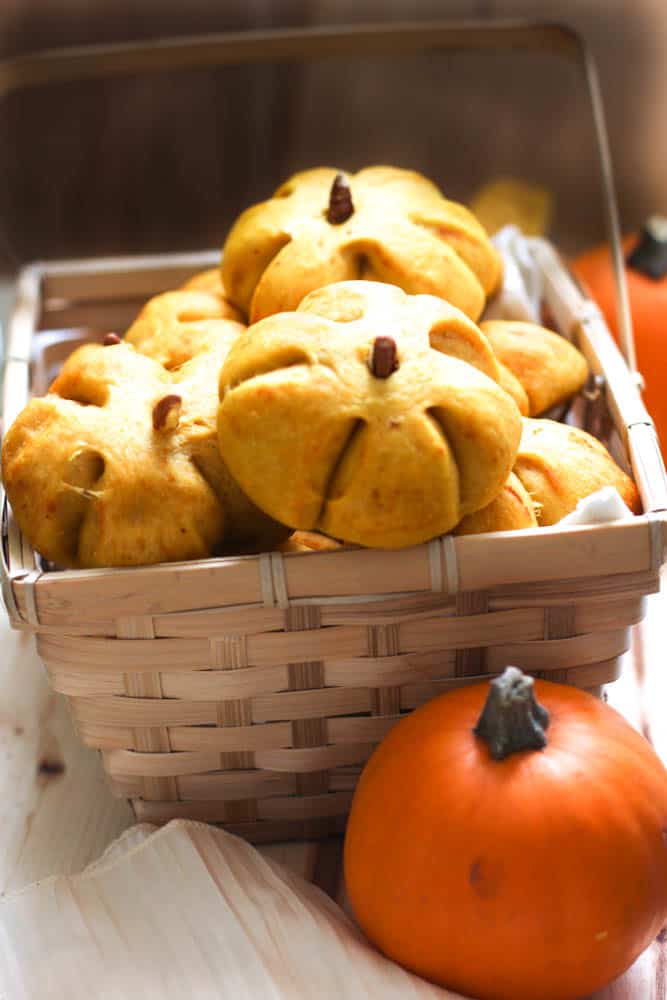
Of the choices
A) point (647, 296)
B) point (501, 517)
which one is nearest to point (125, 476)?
point (501, 517)

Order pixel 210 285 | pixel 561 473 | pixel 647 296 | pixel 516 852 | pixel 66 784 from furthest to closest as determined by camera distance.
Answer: pixel 647 296
pixel 210 285
pixel 66 784
pixel 561 473
pixel 516 852

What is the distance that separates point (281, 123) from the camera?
1.42m

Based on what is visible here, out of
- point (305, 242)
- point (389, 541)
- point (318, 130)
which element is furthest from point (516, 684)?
point (318, 130)

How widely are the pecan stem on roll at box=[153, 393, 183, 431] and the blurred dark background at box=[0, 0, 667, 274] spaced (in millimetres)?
782

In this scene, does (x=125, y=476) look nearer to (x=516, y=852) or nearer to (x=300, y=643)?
(x=300, y=643)

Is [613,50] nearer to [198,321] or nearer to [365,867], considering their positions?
[198,321]

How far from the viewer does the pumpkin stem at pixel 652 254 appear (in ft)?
4.16

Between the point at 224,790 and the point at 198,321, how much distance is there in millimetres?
374

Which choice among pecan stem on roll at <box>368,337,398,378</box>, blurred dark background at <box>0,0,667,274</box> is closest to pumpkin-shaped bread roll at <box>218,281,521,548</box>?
pecan stem on roll at <box>368,337,398,378</box>

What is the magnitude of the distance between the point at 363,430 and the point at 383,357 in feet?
0.15

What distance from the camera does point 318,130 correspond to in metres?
1.42

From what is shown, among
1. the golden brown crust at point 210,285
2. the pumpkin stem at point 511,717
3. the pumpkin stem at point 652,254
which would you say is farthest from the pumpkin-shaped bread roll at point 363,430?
the pumpkin stem at point 652,254

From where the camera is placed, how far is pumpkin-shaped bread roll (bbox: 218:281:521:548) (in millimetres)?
677

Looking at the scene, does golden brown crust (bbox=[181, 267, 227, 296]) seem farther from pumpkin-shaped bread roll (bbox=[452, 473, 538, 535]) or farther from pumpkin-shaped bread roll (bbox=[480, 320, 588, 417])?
pumpkin-shaped bread roll (bbox=[452, 473, 538, 535])
